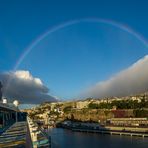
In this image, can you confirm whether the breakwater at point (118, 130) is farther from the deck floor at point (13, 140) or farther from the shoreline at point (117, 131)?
the deck floor at point (13, 140)

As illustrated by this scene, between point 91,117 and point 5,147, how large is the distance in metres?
128

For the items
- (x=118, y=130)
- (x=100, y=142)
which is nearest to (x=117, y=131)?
(x=118, y=130)

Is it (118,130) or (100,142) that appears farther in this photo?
(118,130)

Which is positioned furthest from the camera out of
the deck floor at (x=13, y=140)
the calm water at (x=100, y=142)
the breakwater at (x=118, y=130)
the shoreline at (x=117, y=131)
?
the breakwater at (x=118, y=130)

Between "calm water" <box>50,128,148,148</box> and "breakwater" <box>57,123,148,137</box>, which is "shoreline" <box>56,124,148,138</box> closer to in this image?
"breakwater" <box>57,123,148,137</box>

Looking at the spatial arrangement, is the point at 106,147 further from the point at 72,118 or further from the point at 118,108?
the point at 72,118

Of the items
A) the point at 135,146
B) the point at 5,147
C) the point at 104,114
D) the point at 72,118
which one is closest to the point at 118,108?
the point at 104,114

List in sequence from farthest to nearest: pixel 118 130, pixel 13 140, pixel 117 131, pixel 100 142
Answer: pixel 118 130
pixel 117 131
pixel 100 142
pixel 13 140

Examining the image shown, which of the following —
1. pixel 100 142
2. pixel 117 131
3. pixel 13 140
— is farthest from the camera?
pixel 117 131

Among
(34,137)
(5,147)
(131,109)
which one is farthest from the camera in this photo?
(131,109)

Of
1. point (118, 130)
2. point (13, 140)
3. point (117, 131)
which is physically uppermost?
point (13, 140)

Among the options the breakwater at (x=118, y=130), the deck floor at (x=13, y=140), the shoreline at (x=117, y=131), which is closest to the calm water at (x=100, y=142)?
the shoreline at (x=117, y=131)

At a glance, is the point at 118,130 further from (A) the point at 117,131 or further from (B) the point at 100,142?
(B) the point at 100,142

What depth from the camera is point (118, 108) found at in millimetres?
134500
